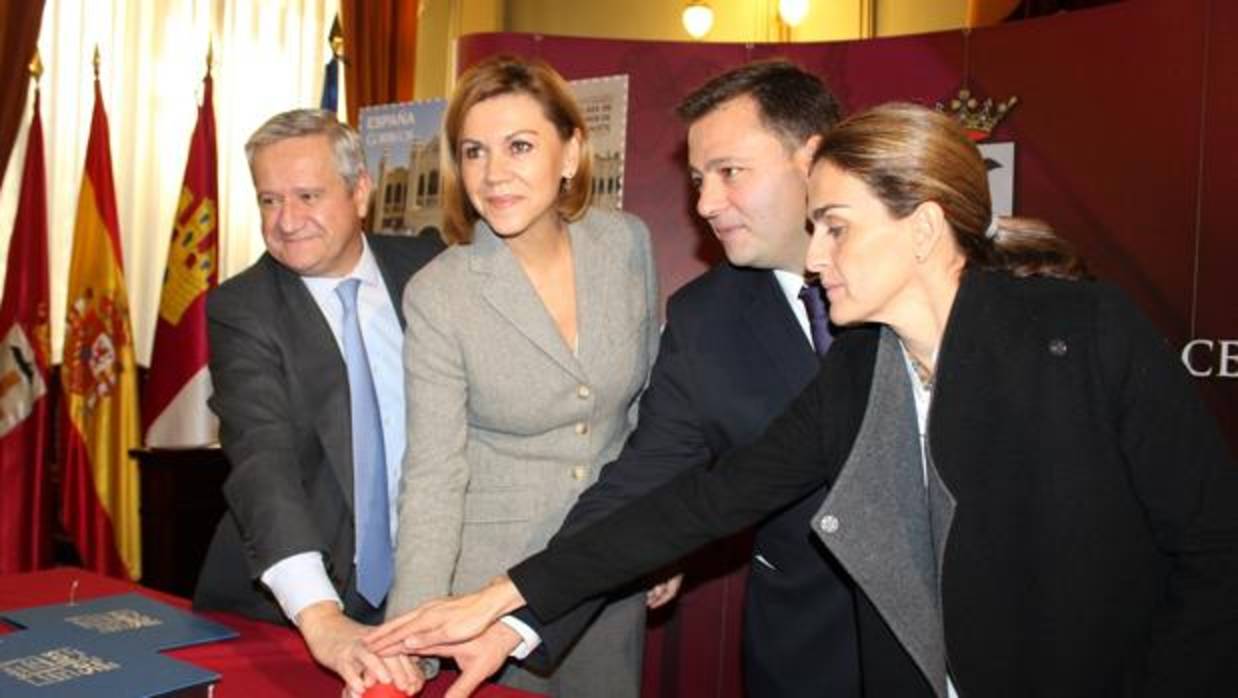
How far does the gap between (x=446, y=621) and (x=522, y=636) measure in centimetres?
13

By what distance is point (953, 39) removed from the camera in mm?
3893

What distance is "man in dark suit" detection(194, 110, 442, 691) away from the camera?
191cm

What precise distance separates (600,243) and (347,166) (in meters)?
0.54

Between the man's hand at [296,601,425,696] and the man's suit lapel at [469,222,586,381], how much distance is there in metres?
0.59

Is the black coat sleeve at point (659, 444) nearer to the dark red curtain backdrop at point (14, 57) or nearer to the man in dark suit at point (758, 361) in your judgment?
the man in dark suit at point (758, 361)

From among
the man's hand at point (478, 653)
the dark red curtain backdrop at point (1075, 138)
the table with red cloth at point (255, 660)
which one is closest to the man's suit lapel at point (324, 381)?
the table with red cloth at point (255, 660)

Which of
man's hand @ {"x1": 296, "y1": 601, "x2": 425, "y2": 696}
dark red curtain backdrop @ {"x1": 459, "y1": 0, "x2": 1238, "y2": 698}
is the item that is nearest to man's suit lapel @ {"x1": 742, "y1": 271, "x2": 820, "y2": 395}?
man's hand @ {"x1": 296, "y1": 601, "x2": 425, "y2": 696}

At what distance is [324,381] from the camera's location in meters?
2.08

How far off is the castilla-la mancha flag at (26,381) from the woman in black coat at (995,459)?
3222 mm

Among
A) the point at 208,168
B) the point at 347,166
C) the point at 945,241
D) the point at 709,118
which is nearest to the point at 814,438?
the point at 945,241

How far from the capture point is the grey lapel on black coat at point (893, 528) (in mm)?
1539

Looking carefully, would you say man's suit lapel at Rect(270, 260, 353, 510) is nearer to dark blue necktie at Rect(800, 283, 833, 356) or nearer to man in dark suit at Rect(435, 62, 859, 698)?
man in dark suit at Rect(435, 62, 859, 698)

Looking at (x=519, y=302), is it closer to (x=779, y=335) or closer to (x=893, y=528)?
(x=779, y=335)

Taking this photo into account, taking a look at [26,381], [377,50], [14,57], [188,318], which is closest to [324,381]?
[26,381]
